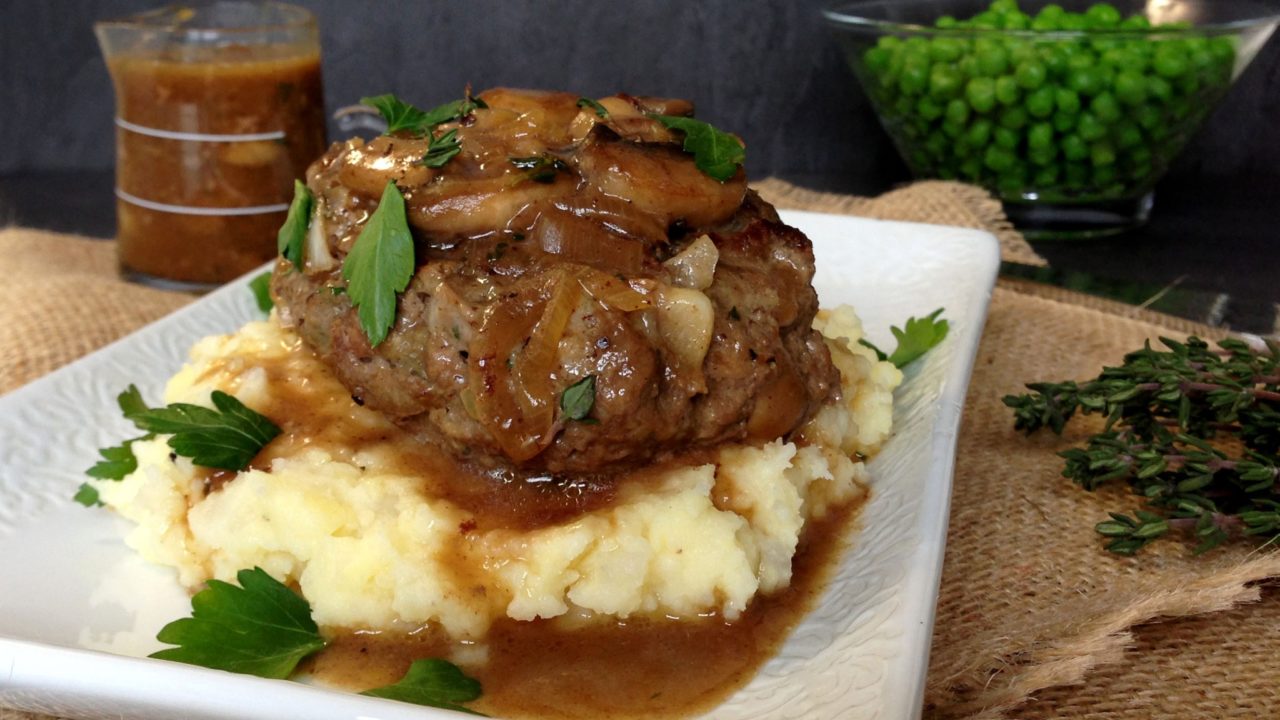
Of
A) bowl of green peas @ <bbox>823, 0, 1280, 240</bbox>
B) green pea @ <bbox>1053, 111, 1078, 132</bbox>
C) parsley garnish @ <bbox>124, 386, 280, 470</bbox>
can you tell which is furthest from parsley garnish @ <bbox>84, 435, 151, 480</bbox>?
green pea @ <bbox>1053, 111, 1078, 132</bbox>

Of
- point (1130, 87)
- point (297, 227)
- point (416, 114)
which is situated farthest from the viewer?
point (1130, 87)

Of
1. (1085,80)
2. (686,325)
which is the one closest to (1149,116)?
(1085,80)

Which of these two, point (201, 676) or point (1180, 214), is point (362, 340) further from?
point (1180, 214)

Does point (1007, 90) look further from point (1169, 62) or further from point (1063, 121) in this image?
point (1169, 62)

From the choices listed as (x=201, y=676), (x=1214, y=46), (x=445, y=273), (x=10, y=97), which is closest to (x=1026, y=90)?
(x=1214, y=46)

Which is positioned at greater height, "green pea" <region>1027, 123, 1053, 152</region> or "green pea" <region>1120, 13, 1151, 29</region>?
"green pea" <region>1120, 13, 1151, 29</region>

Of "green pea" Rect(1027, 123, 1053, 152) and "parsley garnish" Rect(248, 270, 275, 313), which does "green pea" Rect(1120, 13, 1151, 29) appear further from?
"parsley garnish" Rect(248, 270, 275, 313)

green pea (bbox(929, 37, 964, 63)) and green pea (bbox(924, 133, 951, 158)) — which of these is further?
green pea (bbox(924, 133, 951, 158))
